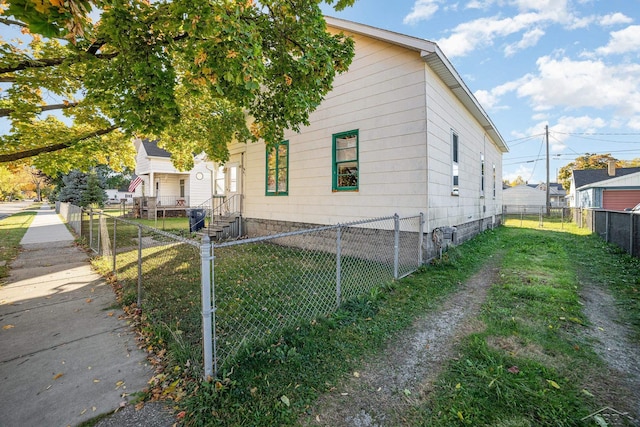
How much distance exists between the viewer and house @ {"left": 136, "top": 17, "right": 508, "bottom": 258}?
A: 6.30 m

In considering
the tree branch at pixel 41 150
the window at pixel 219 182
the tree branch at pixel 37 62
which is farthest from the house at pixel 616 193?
the tree branch at pixel 41 150

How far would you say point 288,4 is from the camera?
16.1 ft

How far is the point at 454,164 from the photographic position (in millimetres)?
8234

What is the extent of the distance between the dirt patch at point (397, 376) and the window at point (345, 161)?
4.20 metres

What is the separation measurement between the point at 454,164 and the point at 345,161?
11.3 ft

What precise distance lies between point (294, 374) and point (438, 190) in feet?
18.9

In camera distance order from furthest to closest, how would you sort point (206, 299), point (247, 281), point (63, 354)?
point (247, 281), point (63, 354), point (206, 299)

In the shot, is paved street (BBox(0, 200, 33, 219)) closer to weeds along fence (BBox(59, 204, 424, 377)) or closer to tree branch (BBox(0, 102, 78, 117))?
tree branch (BBox(0, 102, 78, 117))

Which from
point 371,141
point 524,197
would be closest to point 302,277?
point 371,141

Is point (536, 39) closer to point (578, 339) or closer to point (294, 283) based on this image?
point (578, 339)

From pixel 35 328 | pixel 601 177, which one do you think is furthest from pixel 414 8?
pixel 601 177

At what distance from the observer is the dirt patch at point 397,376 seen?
218 centimetres

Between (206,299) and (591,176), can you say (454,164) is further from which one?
(591,176)

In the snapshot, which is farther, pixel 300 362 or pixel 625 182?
pixel 625 182
